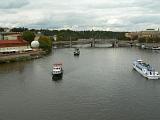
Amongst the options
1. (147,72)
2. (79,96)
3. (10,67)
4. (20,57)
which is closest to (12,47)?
(20,57)

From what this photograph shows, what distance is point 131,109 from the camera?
10.2m

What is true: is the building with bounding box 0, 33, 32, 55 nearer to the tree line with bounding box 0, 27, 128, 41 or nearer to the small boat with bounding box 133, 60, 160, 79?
the small boat with bounding box 133, 60, 160, 79

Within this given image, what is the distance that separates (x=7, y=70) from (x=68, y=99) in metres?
7.49

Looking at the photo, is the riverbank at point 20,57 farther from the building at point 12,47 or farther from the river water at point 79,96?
the river water at point 79,96

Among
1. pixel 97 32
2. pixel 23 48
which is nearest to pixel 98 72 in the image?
pixel 23 48

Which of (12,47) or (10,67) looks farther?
(12,47)

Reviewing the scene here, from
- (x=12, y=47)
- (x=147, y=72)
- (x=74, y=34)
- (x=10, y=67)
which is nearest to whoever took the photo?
(x=147, y=72)

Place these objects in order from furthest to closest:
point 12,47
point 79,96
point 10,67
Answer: point 12,47, point 10,67, point 79,96

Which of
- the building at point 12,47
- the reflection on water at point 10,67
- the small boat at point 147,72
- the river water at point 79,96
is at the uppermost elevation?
the building at point 12,47

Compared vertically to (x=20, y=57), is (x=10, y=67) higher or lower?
lower

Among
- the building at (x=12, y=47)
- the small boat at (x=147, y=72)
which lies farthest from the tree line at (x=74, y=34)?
the small boat at (x=147, y=72)

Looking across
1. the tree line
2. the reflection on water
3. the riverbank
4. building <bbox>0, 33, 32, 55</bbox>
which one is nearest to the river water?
the reflection on water

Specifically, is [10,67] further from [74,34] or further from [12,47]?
[74,34]

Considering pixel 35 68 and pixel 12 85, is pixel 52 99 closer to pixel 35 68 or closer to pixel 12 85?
pixel 12 85
